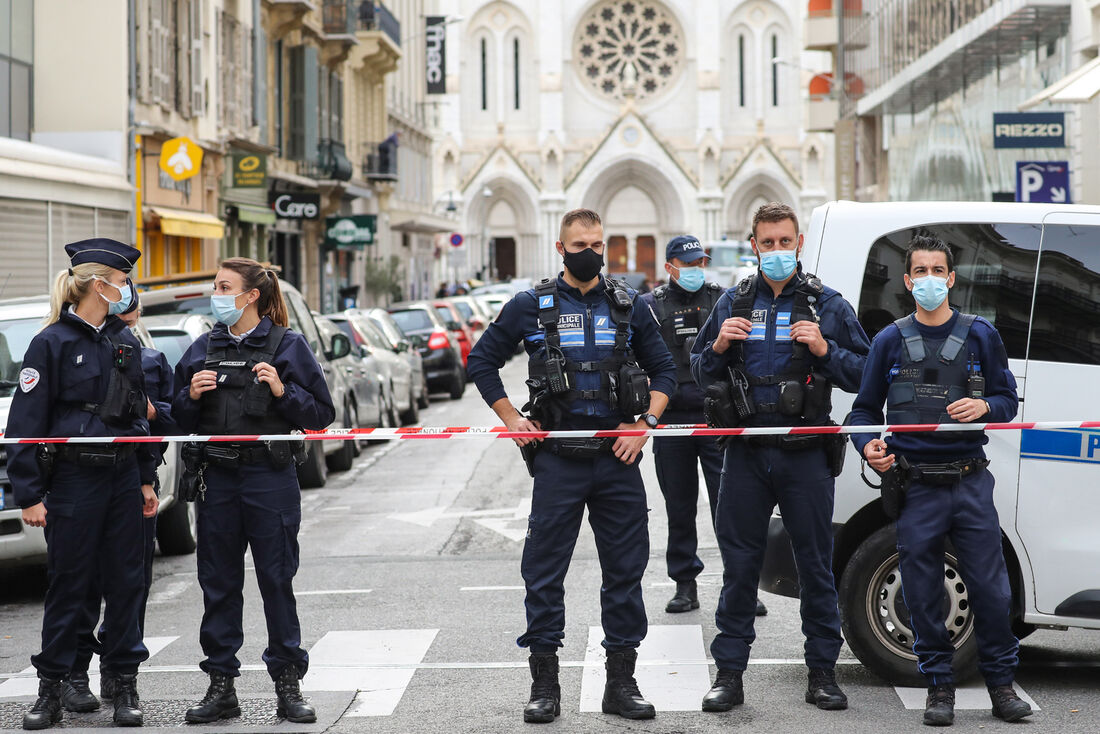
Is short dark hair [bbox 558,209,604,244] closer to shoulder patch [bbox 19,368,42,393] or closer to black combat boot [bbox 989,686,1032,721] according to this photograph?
shoulder patch [bbox 19,368,42,393]

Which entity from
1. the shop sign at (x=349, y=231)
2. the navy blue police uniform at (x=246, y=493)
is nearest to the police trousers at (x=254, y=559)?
the navy blue police uniform at (x=246, y=493)

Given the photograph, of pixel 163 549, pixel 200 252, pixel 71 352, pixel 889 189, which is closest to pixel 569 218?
pixel 71 352

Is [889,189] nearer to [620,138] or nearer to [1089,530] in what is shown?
[1089,530]

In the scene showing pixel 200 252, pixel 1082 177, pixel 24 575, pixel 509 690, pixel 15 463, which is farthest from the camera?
pixel 200 252

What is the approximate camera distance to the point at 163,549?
37.0ft

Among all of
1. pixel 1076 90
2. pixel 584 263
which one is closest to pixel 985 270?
pixel 584 263

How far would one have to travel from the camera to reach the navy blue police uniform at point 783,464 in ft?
21.2

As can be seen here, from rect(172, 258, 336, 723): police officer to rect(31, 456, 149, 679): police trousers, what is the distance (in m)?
0.37

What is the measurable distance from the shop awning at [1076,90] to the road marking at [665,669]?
29.2 ft

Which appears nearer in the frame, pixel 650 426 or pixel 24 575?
pixel 650 426

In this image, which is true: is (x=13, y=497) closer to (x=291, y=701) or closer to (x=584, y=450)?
(x=291, y=701)

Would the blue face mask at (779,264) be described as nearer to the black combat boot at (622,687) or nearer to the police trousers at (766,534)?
the police trousers at (766,534)

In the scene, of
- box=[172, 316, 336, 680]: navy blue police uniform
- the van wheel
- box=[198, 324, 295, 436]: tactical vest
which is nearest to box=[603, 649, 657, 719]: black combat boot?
the van wheel

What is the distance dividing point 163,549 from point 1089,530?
697cm
